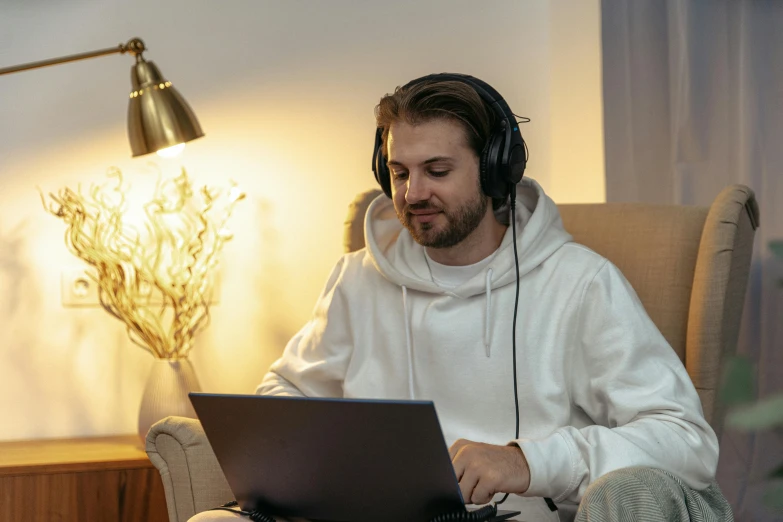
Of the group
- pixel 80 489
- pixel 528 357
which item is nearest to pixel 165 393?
pixel 80 489

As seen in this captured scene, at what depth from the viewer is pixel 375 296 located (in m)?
1.58

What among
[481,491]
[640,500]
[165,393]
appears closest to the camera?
[640,500]

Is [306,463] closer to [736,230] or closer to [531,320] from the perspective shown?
[531,320]

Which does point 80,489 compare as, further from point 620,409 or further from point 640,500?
point 640,500

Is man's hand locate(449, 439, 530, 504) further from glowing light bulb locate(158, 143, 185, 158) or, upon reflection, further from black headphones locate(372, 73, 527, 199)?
glowing light bulb locate(158, 143, 185, 158)

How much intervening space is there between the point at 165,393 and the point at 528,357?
0.89 metres

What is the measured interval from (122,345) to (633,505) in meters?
1.47

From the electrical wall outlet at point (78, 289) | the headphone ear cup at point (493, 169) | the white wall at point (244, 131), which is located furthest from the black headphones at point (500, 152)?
the electrical wall outlet at point (78, 289)

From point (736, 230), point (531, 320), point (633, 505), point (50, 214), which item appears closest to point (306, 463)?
point (633, 505)

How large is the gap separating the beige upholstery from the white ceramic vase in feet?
1.71

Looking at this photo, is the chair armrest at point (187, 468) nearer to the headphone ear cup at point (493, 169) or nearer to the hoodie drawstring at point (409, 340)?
the hoodie drawstring at point (409, 340)

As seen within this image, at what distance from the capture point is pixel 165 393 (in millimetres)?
1928

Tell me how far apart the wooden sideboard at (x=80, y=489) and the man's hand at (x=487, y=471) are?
866 millimetres

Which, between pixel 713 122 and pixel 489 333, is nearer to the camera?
pixel 489 333
